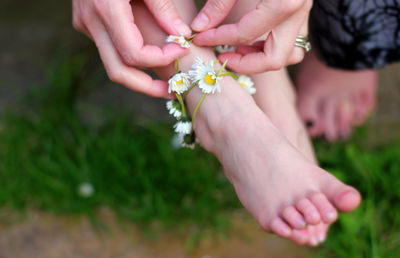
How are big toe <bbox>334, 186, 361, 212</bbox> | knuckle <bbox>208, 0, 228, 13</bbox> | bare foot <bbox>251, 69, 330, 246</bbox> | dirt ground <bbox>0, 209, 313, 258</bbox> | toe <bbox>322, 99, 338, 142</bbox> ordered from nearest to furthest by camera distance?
1. big toe <bbox>334, 186, 361, 212</bbox>
2. knuckle <bbox>208, 0, 228, 13</bbox>
3. bare foot <bbox>251, 69, 330, 246</bbox>
4. dirt ground <bbox>0, 209, 313, 258</bbox>
5. toe <bbox>322, 99, 338, 142</bbox>

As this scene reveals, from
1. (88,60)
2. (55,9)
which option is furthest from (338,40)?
(55,9)

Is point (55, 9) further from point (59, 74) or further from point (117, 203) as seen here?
point (117, 203)

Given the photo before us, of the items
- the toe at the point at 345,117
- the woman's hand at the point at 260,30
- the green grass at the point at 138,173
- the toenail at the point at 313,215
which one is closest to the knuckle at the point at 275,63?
the woman's hand at the point at 260,30

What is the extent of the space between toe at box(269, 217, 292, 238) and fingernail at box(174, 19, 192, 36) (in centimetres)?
44

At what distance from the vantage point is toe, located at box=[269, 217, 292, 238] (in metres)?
0.84

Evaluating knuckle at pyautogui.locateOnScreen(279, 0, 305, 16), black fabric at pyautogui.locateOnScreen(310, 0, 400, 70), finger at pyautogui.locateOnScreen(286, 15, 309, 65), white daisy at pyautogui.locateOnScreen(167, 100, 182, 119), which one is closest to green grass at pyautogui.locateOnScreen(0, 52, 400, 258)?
black fabric at pyautogui.locateOnScreen(310, 0, 400, 70)

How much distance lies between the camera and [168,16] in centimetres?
94

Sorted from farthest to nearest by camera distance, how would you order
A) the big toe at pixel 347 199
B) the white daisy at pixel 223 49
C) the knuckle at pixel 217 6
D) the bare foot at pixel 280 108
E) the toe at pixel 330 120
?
the toe at pixel 330 120, the bare foot at pixel 280 108, the white daisy at pixel 223 49, the knuckle at pixel 217 6, the big toe at pixel 347 199

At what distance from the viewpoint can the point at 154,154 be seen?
4.89 feet

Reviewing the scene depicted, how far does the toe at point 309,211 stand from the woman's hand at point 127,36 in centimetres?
38

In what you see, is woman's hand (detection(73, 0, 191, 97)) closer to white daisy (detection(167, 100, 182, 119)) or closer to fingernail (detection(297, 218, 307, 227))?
white daisy (detection(167, 100, 182, 119))

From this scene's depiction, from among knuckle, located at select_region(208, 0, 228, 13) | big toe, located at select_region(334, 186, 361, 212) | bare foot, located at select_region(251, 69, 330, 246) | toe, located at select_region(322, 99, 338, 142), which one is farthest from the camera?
toe, located at select_region(322, 99, 338, 142)

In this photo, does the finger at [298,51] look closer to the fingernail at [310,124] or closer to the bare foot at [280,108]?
the bare foot at [280,108]

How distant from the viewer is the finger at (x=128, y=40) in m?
0.90
